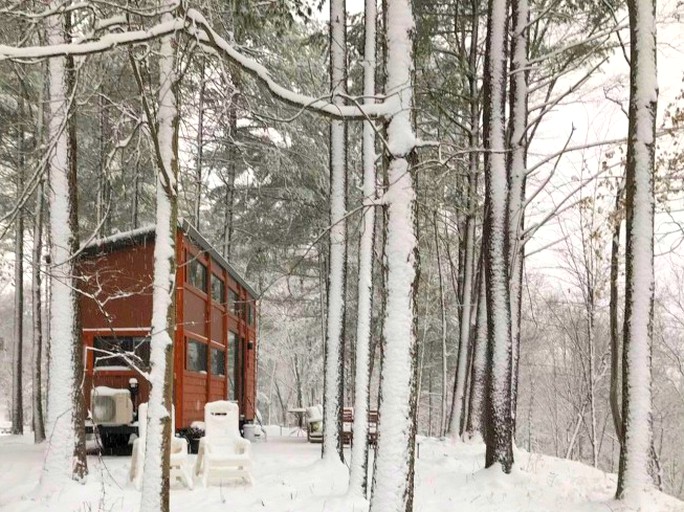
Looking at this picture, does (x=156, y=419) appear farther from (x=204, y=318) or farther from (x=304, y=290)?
(x=304, y=290)

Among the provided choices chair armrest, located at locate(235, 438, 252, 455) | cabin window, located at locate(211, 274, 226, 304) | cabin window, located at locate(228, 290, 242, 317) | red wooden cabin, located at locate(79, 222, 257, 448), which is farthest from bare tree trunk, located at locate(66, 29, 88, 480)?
cabin window, located at locate(228, 290, 242, 317)

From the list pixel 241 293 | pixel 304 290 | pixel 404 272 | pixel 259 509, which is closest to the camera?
pixel 404 272

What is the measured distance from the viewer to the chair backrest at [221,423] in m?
9.68

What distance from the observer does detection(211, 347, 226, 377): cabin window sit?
47.9ft

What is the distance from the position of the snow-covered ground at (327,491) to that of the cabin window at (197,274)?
3.42m

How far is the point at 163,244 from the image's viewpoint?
5930 millimetres

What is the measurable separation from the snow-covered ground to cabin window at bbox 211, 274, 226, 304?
426 cm

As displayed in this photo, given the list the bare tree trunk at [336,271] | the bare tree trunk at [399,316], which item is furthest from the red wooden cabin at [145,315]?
the bare tree trunk at [399,316]

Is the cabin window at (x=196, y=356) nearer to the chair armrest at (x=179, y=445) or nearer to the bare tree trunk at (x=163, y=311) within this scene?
the chair armrest at (x=179, y=445)

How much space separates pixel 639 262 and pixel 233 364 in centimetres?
1200

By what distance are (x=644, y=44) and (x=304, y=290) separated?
54.0 ft

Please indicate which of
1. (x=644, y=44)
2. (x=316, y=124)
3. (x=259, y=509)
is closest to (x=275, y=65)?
(x=316, y=124)

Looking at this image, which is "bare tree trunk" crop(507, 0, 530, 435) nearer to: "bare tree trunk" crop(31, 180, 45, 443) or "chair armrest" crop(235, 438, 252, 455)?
"chair armrest" crop(235, 438, 252, 455)

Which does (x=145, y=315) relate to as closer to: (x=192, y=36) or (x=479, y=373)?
(x=479, y=373)
